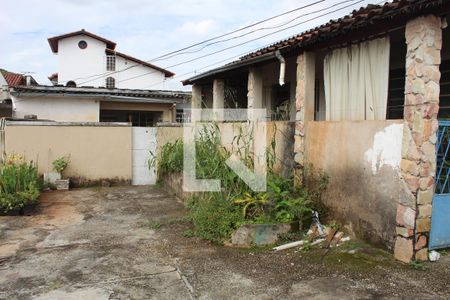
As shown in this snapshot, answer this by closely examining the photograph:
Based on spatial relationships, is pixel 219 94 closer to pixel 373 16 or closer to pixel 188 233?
pixel 188 233

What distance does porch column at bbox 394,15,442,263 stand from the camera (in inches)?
182

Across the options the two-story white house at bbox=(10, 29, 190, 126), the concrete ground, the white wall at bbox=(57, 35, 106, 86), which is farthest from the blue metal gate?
the white wall at bbox=(57, 35, 106, 86)

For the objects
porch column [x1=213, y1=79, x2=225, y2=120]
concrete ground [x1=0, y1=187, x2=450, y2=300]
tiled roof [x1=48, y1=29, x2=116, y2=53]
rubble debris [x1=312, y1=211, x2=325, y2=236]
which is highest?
tiled roof [x1=48, y1=29, x2=116, y2=53]

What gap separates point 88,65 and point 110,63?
200 centimetres

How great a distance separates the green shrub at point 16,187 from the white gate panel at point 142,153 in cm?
349

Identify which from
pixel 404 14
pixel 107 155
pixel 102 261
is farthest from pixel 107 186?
pixel 404 14

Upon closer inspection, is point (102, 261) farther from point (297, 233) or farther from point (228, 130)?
point (228, 130)

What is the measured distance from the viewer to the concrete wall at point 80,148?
1063 centimetres

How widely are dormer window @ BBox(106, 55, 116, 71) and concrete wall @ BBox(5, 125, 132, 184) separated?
971 inches

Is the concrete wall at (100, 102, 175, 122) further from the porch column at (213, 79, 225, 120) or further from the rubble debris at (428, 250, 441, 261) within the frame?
the rubble debris at (428, 250, 441, 261)

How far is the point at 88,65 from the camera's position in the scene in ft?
109

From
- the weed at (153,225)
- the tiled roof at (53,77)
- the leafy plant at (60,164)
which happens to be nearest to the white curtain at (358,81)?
the weed at (153,225)

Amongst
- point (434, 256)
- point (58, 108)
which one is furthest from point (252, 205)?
point (58, 108)

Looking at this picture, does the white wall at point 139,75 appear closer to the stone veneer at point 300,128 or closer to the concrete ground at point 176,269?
the concrete ground at point 176,269
